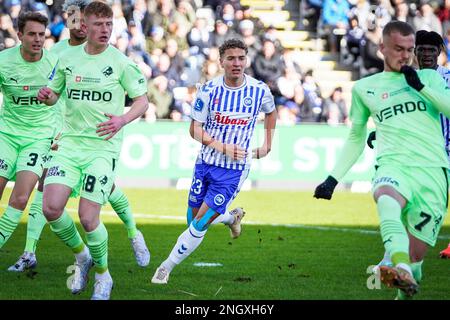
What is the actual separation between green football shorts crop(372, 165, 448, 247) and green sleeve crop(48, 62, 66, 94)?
120 inches

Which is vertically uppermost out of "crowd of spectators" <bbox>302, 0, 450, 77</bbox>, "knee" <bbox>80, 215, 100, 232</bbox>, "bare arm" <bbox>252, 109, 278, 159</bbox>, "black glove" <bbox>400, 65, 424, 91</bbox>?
"black glove" <bbox>400, 65, 424, 91</bbox>

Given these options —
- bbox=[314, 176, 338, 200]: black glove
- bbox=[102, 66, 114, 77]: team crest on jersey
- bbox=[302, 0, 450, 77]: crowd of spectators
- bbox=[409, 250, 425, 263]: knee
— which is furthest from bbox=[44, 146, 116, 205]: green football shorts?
bbox=[302, 0, 450, 77]: crowd of spectators

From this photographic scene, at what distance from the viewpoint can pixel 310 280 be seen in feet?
33.4

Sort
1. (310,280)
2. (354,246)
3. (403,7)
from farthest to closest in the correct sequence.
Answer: (403,7) < (354,246) < (310,280)

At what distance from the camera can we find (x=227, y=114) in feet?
33.9

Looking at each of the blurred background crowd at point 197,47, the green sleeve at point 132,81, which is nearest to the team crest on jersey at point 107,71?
the green sleeve at point 132,81

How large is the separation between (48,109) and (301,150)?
11182 millimetres

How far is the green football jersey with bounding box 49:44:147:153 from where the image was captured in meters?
8.94

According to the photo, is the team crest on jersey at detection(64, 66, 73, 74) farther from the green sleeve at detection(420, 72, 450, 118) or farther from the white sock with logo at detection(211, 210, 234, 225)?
the green sleeve at detection(420, 72, 450, 118)

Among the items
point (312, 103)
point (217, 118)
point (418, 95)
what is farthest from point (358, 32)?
point (418, 95)

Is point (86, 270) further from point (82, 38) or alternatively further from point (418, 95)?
point (418, 95)

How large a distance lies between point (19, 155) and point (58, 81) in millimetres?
1492

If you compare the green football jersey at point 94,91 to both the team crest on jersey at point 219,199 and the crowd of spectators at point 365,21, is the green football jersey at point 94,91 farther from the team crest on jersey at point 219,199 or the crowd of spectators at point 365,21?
the crowd of spectators at point 365,21
